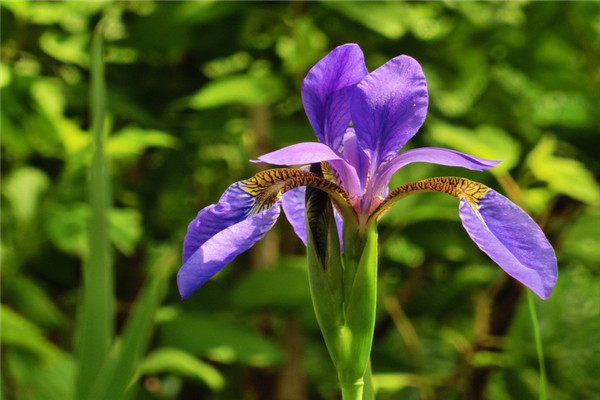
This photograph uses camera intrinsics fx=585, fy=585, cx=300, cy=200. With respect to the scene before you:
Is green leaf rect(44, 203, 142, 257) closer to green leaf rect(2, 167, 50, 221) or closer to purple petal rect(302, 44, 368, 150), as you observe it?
green leaf rect(2, 167, 50, 221)

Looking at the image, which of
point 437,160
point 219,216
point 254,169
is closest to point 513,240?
point 437,160

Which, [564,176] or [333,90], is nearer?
[333,90]

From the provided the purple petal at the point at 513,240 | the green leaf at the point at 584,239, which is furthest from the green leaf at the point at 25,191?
the green leaf at the point at 584,239

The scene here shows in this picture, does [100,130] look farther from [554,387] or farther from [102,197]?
[554,387]

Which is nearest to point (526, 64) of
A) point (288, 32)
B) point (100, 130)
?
point (288, 32)

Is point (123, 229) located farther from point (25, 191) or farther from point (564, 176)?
point (564, 176)


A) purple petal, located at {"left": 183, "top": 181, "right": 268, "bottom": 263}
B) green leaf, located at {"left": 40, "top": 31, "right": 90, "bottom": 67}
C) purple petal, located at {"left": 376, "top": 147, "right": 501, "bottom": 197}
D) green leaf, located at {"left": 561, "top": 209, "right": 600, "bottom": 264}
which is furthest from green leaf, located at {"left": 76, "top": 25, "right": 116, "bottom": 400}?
green leaf, located at {"left": 561, "top": 209, "right": 600, "bottom": 264}
